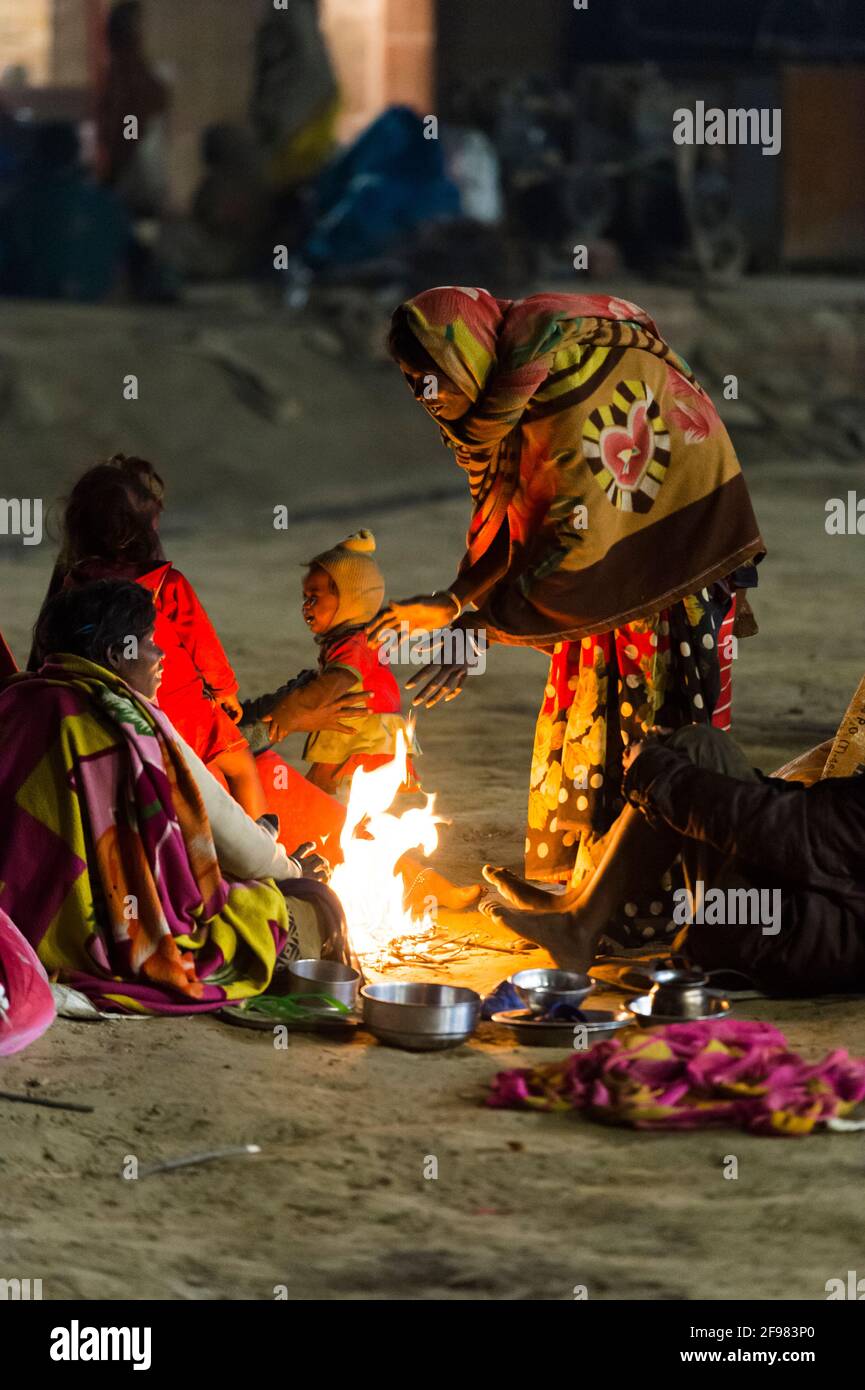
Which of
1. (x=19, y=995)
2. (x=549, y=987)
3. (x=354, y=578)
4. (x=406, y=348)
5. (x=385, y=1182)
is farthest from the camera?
(x=354, y=578)

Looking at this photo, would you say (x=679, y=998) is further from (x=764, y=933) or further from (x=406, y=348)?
(x=406, y=348)

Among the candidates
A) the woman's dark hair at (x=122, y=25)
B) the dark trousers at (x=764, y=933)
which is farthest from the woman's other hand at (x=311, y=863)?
the woman's dark hair at (x=122, y=25)

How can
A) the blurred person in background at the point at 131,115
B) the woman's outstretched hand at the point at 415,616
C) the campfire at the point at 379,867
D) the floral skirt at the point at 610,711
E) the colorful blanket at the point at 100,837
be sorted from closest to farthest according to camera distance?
1. the colorful blanket at the point at 100,837
2. the woman's outstretched hand at the point at 415,616
3. the floral skirt at the point at 610,711
4. the campfire at the point at 379,867
5. the blurred person in background at the point at 131,115

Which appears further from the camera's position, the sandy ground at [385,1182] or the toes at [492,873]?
the toes at [492,873]

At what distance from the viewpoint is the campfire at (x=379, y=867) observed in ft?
20.2

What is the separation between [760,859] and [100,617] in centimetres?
170

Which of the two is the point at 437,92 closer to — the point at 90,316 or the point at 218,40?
the point at 218,40

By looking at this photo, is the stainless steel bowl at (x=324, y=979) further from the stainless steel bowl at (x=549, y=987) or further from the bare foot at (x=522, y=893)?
the bare foot at (x=522, y=893)

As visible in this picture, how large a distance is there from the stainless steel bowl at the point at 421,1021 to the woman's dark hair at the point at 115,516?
1440 mm

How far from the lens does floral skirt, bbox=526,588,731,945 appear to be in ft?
19.7

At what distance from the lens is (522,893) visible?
246 inches

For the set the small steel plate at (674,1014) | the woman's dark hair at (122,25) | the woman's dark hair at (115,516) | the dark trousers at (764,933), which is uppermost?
the woman's dark hair at (122,25)

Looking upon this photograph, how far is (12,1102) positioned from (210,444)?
11369 millimetres

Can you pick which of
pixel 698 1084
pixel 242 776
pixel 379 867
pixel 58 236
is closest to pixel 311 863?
pixel 379 867
